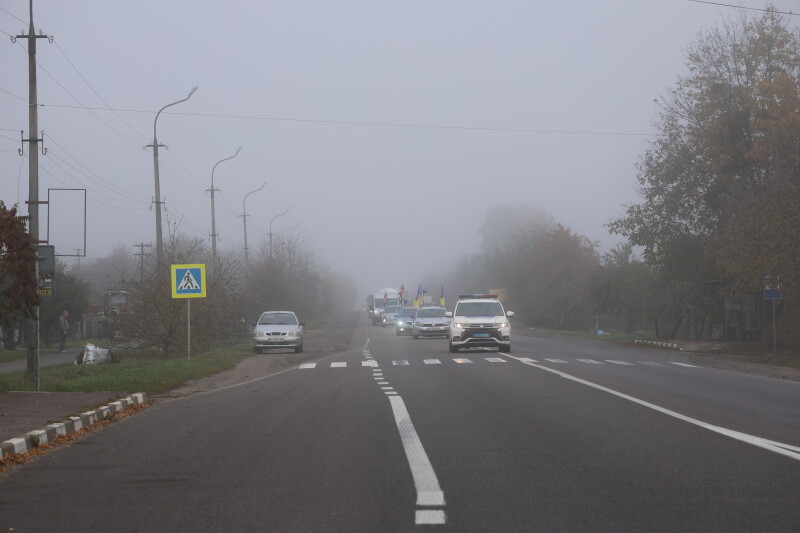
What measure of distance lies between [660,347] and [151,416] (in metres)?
32.7

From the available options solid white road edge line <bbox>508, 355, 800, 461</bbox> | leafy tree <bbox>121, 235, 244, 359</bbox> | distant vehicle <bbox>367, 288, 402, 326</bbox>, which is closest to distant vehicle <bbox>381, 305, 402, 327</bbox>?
distant vehicle <bbox>367, 288, 402, 326</bbox>

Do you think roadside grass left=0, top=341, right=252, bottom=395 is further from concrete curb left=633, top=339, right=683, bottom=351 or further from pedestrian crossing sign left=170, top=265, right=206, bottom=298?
concrete curb left=633, top=339, right=683, bottom=351

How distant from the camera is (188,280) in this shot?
90.5 feet

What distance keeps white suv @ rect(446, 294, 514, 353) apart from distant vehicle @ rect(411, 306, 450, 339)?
15800 mm

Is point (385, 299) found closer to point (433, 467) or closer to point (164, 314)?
point (164, 314)

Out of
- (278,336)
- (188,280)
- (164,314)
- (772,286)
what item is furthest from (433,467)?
(278,336)

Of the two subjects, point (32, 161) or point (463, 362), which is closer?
point (32, 161)

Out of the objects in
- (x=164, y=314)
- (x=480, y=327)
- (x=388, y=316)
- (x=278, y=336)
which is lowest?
(x=278, y=336)

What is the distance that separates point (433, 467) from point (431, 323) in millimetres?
39311

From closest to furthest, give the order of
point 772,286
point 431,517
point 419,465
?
point 431,517 → point 419,465 → point 772,286

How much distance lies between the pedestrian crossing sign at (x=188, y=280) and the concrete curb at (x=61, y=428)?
1110 centimetres

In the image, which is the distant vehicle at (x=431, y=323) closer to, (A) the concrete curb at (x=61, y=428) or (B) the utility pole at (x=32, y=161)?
(B) the utility pole at (x=32, y=161)

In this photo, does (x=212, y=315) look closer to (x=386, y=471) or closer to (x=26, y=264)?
(x=26, y=264)

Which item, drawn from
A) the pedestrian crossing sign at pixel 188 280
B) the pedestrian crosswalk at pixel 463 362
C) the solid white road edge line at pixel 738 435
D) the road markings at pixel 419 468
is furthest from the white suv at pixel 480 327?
the road markings at pixel 419 468
